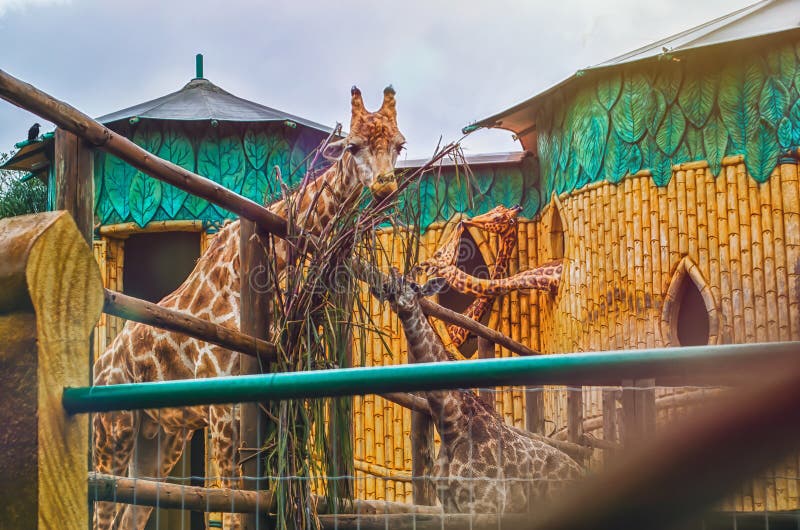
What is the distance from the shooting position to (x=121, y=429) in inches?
199

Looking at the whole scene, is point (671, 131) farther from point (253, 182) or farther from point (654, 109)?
point (253, 182)

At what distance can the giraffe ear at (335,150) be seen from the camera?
5.02 m

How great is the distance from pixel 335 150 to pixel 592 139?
5245 mm

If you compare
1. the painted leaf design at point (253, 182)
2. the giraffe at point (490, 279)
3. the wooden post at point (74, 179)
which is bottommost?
the wooden post at point (74, 179)

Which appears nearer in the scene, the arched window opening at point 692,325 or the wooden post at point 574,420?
the wooden post at point 574,420

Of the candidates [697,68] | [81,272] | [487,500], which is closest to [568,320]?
[697,68]

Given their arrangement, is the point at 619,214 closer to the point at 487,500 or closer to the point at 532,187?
the point at 532,187

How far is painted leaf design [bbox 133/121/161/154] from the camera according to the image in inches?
436

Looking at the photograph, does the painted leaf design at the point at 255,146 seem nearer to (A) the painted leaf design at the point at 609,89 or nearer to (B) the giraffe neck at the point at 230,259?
(A) the painted leaf design at the point at 609,89

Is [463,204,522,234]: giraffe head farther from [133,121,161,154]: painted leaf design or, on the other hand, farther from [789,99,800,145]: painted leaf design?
[133,121,161,154]: painted leaf design

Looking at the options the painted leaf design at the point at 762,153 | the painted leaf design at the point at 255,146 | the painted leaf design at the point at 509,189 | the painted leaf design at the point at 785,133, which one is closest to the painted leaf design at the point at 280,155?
the painted leaf design at the point at 255,146

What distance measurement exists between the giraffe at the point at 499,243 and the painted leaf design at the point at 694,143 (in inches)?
75.6

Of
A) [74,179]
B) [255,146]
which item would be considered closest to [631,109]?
[255,146]

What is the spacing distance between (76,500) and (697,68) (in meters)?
8.47
